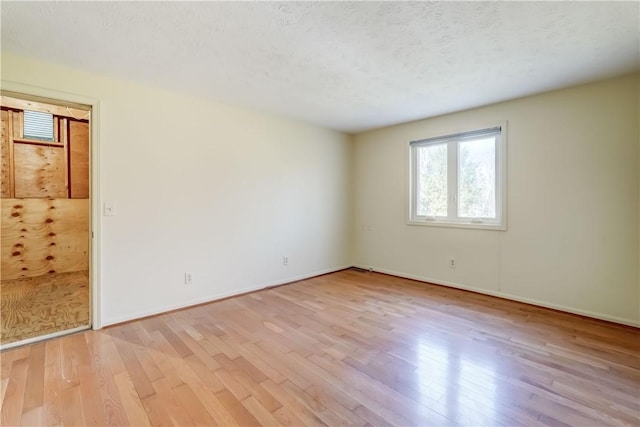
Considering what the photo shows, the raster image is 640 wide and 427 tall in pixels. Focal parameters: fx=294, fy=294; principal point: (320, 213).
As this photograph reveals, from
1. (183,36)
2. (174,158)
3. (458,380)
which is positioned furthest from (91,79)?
(458,380)

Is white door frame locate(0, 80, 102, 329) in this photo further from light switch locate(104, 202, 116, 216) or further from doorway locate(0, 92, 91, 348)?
doorway locate(0, 92, 91, 348)

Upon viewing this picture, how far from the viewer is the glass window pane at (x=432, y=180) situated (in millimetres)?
4195

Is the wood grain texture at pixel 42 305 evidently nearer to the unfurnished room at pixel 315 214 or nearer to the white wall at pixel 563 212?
the unfurnished room at pixel 315 214

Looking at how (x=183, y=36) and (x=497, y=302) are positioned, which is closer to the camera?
(x=183, y=36)

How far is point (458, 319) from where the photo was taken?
2.97 meters

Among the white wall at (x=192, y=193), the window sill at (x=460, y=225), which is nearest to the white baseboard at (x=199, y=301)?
the white wall at (x=192, y=193)

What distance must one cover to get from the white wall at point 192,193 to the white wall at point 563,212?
2.00 meters

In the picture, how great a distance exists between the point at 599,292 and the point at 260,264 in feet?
12.4

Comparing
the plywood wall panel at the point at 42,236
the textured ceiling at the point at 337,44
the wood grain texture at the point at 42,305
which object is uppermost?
the textured ceiling at the point at 337,44

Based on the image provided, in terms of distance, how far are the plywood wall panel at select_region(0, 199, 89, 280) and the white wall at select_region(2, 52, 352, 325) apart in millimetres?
2859

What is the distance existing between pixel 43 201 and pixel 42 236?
54cm

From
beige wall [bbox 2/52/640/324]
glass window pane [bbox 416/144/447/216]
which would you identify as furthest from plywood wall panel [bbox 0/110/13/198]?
glass window pane [bbox 416/144/447/216]

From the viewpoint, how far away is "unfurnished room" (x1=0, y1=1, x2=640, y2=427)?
1.83m

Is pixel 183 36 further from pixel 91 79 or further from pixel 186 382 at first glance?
pixel 186 382
